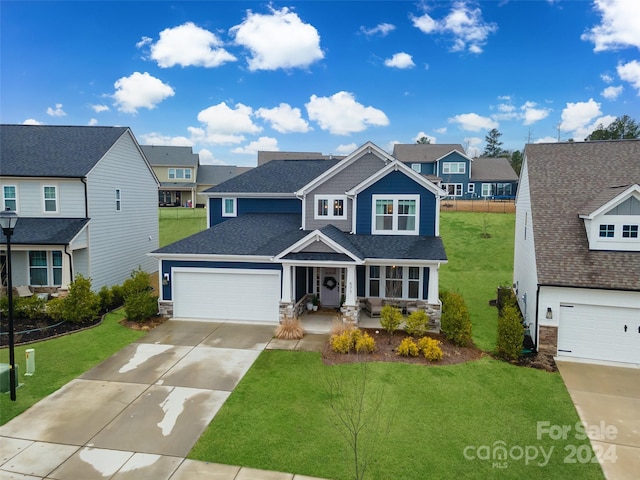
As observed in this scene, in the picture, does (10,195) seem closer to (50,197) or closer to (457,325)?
(50,197)

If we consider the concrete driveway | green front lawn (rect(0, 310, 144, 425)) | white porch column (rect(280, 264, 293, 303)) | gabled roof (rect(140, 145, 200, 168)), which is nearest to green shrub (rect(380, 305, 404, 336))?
white porch column (rect(280, 264, 293, 303))

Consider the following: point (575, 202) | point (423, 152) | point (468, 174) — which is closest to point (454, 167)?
point (468, 174)

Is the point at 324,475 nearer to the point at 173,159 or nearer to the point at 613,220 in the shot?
the point at 613,220

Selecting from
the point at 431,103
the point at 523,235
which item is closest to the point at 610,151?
the point at 523,235

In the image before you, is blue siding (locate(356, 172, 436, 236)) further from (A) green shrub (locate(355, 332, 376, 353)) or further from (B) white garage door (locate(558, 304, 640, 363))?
(A) green shrub (locate(355, 332, 376, 353))

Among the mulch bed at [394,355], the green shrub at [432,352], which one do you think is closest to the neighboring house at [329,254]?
the mulch bed at [394,355]

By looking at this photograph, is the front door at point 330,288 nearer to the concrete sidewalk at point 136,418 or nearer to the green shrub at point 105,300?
the concrete sidewalk at point 136,418
